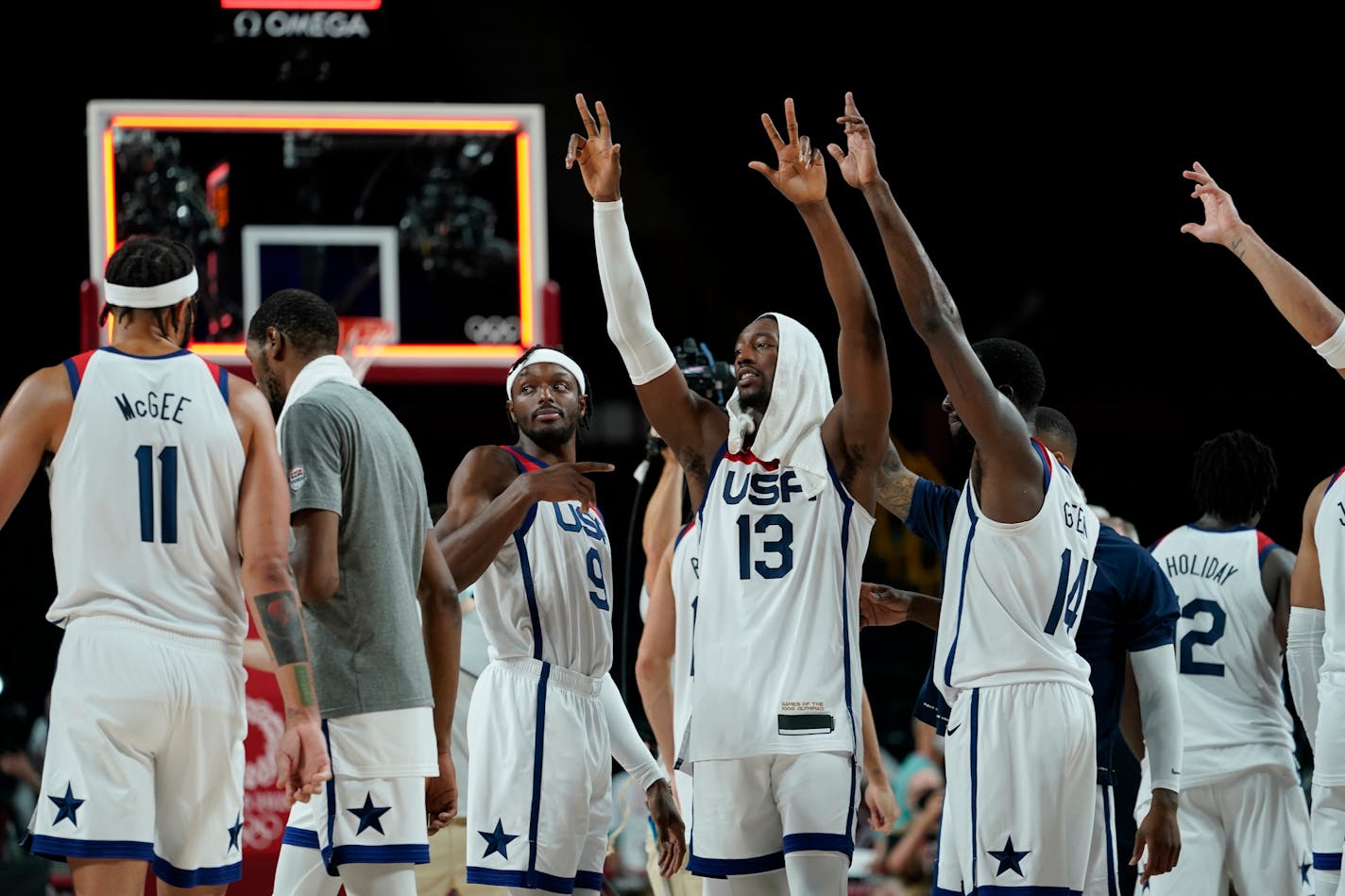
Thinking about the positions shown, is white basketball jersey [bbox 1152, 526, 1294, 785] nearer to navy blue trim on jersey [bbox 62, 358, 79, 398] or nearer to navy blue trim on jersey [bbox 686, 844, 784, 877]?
navy blue trim on jersey [bbox 686, 844, 784, 877]

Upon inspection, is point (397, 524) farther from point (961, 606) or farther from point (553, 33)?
point (553, 33)

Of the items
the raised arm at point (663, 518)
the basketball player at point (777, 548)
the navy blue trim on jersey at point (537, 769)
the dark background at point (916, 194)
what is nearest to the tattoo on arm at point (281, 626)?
the basketball player at point (777, 548)

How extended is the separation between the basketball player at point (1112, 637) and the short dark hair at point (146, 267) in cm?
212

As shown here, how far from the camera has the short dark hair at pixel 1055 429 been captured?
531 centimetres

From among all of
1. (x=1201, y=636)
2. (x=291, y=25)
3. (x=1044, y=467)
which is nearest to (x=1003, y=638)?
(x=1044, y=467)

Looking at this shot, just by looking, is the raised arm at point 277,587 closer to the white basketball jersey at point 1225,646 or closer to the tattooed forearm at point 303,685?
the tattooed forearm at point 303,685

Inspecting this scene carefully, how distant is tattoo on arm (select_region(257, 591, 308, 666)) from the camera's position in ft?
12.7

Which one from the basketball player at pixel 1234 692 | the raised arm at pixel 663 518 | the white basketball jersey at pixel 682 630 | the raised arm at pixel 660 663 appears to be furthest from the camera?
the raised arm at pixel 663 518

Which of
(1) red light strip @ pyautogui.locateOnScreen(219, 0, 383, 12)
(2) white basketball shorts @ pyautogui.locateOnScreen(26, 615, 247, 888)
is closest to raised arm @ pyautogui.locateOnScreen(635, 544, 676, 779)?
(2) white basketball shorts @ pyautogui.locateOnScreen(26, 615, 247, 888)

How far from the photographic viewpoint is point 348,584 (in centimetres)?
452

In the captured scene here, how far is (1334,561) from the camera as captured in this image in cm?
561

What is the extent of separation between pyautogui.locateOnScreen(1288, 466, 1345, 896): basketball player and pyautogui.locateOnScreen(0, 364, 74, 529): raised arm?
12.9 ft

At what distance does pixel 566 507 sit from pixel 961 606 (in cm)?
133

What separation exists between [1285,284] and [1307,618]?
146 cm
